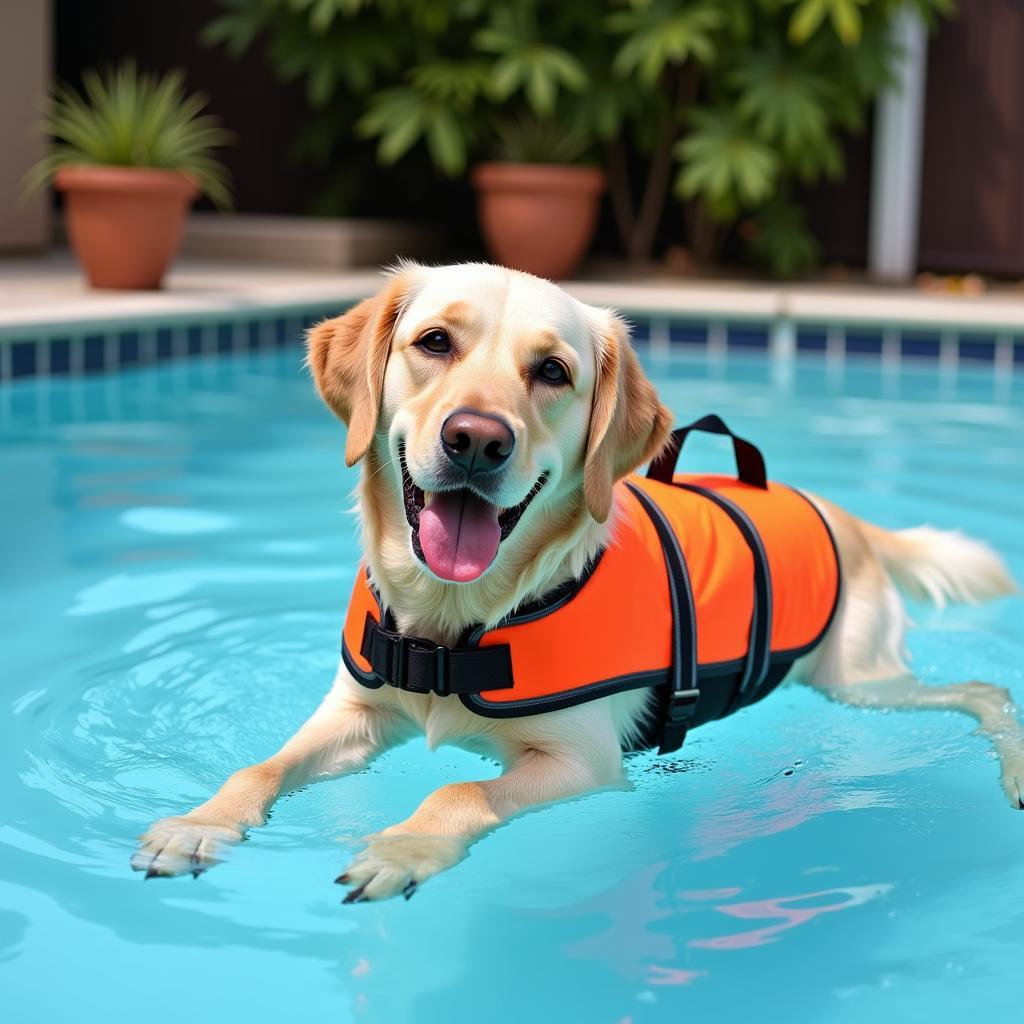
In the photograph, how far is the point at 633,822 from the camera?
10.2ft

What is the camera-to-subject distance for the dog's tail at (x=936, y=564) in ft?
13.5

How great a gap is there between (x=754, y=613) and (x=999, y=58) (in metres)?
8.59

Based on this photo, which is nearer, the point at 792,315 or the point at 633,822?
the point at 633,822

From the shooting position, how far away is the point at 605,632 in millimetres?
3080

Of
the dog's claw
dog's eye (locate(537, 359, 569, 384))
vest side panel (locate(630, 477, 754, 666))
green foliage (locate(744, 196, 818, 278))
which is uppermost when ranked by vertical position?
green foliage (locate(744, 196, 818, 278))

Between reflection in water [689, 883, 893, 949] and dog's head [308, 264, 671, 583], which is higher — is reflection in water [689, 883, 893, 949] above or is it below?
below

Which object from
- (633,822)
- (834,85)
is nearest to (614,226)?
(834,85)

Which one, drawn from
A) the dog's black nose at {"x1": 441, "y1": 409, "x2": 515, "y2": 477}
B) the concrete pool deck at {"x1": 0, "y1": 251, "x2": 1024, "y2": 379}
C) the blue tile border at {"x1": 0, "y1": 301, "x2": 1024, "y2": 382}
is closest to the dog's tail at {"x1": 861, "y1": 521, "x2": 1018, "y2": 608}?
the dog's black nose at {"x1": 441, "y1": 409, "x2": 515, "y2": 477}

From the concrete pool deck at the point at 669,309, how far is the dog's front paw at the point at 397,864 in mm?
5494

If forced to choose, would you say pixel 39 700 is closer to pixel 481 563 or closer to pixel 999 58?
pixel 481 563

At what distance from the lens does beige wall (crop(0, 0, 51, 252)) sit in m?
10.2

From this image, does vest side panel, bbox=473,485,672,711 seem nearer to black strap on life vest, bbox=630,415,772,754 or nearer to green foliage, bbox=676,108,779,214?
black strap on life vest, bbox=630,415,772,754

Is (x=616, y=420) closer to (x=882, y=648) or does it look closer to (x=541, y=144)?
(x=882, y=648)

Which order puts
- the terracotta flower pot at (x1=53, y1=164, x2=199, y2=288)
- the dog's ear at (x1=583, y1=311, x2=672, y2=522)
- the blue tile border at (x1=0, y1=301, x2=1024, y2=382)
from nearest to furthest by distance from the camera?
the dog's ear at (x1=583, y1=311, x2=672, y2=522) < the blue tile border at (x1=0, y1=301, x2=1024, y2=382) < the terracotta flower pot at (x1=53, y1=164, x2=199, y2=288)
